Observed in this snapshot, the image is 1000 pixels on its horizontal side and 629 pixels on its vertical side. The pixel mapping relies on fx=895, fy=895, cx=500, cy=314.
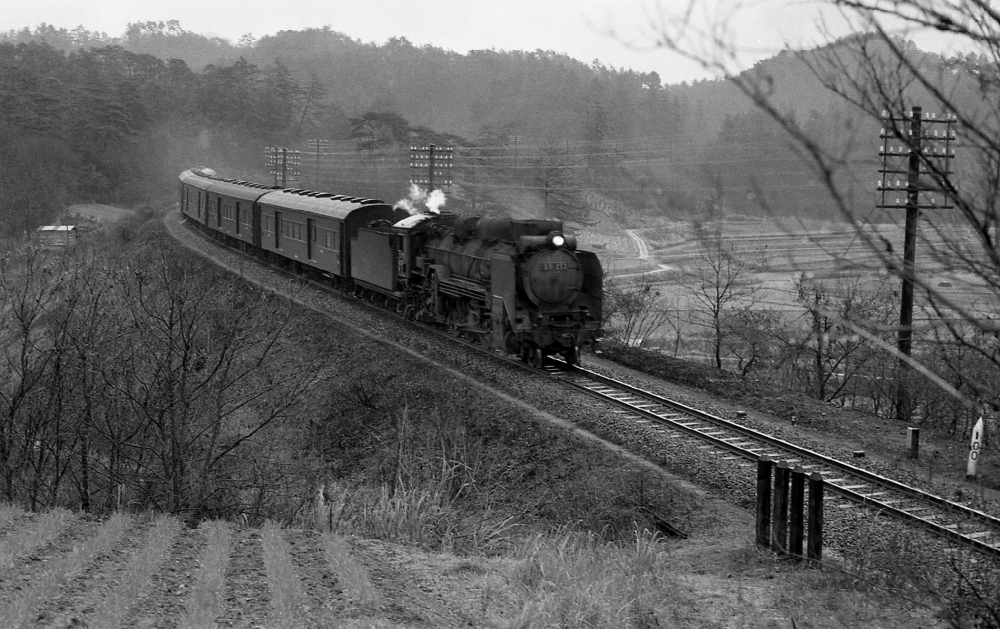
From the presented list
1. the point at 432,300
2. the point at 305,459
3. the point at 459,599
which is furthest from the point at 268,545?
the point at 432,300

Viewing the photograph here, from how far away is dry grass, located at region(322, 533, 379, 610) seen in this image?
22.5ft

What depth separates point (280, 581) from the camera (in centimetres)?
712

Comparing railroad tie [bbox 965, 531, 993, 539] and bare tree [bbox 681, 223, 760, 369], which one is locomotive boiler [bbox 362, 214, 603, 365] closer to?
bare tree [bbox 681, 223, 760, 369]

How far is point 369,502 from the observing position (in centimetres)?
1098

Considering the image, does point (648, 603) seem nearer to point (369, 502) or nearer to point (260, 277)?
point (369, 502)

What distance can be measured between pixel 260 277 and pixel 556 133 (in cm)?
Result: 7200

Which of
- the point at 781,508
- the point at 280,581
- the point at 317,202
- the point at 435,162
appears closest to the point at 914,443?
the point at 781,508

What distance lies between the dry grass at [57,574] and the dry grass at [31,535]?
0.31 meters

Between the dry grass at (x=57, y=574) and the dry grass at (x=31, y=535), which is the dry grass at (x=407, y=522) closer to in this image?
the dry grass at (x=57, y=574)

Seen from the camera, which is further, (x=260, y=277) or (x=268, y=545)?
(x=260, y=277)

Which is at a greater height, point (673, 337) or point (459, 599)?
point (459, 599)

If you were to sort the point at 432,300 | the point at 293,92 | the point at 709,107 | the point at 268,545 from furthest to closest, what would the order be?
the point at 709,107, the point at 293,92, the point at 432,300, the point at 268,545

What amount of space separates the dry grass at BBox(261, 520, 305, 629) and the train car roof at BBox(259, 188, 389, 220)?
17.8 metres

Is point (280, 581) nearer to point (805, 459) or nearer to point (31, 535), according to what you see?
point (31, 535)
